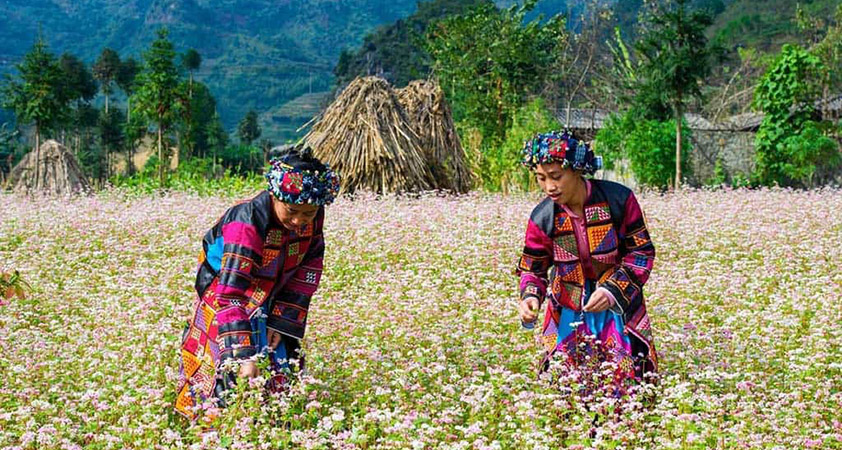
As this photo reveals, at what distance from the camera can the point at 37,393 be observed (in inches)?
192

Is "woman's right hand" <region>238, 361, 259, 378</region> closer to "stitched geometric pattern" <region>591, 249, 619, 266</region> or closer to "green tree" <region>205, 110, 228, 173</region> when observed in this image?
"stitched geometric pattern" <region>591, 249, 619, 266</region>

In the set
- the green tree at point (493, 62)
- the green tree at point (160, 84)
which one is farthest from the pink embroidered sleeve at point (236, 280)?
the green tree at point (493, 62)

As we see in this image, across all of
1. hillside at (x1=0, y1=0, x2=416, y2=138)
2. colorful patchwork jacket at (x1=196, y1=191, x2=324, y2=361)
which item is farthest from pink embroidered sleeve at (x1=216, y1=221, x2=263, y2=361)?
hillside at (x1=0, y1=0, x2=416, y2=138)

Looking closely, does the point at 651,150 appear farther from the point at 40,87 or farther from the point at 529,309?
the point at 529,309

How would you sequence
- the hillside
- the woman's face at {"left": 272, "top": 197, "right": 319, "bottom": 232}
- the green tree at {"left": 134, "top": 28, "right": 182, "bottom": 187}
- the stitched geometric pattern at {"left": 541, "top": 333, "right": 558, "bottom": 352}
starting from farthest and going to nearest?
the hillside
the green tree at {"left": 134, "top": 28, "right": 182, "bottom": 187}
the stitched geometric pattern at {"left": 541, "top": 333, "right": 558, "bottom": 352}
the woman's face at {"left": 272, "top": 197, "right": 319, "bottom": 232}

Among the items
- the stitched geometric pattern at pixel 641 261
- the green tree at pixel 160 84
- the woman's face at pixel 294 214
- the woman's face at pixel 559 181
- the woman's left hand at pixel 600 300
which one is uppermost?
the green tree at pixel 160 84

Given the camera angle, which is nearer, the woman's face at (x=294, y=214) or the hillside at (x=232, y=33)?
the woman's face at (x=294, y=214)

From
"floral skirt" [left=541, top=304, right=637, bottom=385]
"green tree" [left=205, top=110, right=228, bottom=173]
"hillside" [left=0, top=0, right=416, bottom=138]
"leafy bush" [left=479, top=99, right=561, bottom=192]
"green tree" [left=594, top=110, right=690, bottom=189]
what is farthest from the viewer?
"hillside" [left=0, top=0, right=416, bottom=138]

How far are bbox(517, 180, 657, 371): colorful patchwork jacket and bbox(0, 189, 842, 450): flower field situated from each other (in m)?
0.41

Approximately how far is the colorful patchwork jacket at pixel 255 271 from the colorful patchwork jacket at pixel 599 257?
1.05m

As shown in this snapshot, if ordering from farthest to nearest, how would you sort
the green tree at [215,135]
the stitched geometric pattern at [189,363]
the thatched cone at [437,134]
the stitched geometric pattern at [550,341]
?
the green tree at [215,135] → the thatched cone at [437,134] → the stitched geometric pattern at [550,341] → the stitched geometric pattern at [189,363]

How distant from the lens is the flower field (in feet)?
13.9

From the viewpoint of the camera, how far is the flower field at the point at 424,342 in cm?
422

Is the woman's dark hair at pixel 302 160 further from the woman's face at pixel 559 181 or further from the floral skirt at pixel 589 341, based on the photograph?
the floral skirt at pixel 589 341
